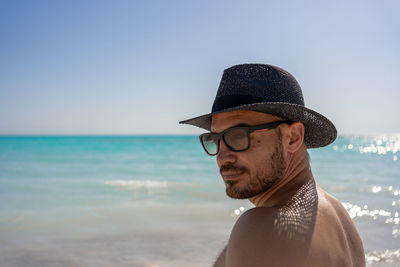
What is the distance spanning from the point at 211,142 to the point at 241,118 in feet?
0.95

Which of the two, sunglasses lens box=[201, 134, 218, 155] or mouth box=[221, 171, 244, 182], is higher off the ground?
sunglasses lens box=[201, 134, 218, 155]

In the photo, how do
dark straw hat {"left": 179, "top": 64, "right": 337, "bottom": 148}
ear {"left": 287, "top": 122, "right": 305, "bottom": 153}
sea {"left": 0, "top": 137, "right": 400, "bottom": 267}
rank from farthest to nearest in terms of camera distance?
sea {"left": 0, "top": 137, "right": 400, "bottom": 267} < ear {"left": 287, "top": 122, "right": 305, "bottom": 153} < dark straw hat {"left": 179, "top": 64, "right": 337, "bottom": 148}

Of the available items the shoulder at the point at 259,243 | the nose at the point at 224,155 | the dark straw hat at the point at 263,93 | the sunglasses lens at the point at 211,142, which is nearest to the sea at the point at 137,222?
the sunglasses lens at the point at 211,142

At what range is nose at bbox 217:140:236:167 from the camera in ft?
6.37

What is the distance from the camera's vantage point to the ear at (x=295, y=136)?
1.91m

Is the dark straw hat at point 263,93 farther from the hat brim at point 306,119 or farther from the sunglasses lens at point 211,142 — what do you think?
the sunglasses lens at point 211,142

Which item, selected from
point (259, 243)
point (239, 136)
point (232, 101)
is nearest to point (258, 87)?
point (232, 101)

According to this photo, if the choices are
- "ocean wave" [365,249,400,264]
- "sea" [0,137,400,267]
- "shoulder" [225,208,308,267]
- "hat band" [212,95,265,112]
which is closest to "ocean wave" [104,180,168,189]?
"sea" [0,137,400,267]

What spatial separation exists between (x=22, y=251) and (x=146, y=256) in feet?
6.33

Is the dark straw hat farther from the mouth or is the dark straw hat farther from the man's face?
the mouth

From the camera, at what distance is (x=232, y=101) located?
1.87m

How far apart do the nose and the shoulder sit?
1.82 feet

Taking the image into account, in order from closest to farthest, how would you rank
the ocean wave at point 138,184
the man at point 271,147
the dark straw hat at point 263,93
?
the man at point 271,147 → the dark straw hat at point 263,93 → the ocean wave at point 138,184

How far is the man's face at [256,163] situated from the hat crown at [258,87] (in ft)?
0.33
